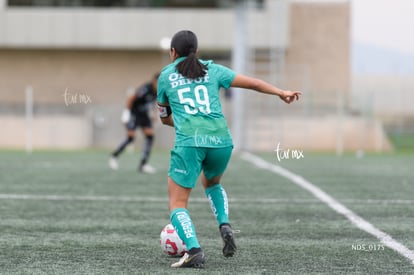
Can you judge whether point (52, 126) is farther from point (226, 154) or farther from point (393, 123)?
point (226, 154)

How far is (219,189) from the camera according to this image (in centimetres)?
725

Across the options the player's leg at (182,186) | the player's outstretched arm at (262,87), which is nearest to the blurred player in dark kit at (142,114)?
the player's outstretched arm at (262,87)

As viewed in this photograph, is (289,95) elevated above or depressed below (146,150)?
above

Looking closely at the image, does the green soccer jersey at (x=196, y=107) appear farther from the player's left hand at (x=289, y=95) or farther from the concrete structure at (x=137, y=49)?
the concrete structure at (x=137, y=49)

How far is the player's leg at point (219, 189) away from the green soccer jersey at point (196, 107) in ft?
0.28

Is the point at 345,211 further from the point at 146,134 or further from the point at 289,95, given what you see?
the point at 146,134

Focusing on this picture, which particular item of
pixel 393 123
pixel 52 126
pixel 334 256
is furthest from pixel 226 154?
pixel 393 123

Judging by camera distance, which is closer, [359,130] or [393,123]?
[359,130]

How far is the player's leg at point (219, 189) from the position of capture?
685 centimetres

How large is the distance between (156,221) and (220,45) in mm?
28861

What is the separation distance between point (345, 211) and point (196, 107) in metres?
A: 4.02

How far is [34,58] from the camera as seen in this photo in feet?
128

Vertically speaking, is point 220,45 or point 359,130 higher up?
point 220,45

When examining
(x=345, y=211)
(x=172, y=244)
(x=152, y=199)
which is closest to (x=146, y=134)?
(x=152, y=199)
